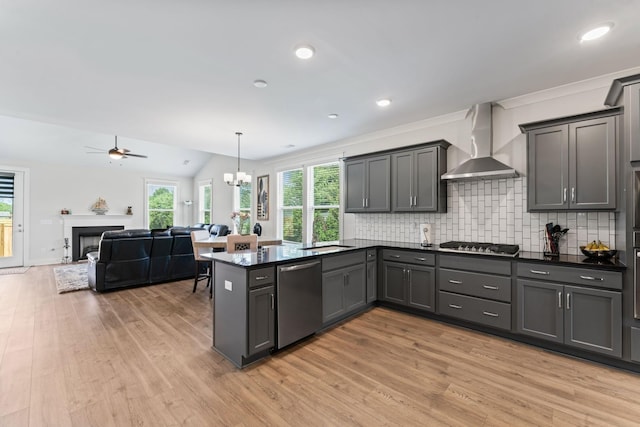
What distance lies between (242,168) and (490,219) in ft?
19.8

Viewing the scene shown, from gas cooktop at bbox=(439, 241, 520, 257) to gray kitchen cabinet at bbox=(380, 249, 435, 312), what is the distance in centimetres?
28

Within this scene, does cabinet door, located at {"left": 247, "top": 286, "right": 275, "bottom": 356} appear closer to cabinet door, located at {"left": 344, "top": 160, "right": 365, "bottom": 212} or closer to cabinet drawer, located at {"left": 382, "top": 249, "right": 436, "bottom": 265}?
cabinet drawer, located at {"left": 382, "top": 249, "right": 436, "bottom": 265}

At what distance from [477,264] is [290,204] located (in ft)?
13.6

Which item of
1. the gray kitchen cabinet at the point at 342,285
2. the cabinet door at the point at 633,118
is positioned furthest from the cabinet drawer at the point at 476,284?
the cabinet door at the point at 633,118

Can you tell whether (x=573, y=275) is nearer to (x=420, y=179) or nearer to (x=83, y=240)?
(x=420, y=179)

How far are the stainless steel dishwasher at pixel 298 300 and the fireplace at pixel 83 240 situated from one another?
808 centimetres

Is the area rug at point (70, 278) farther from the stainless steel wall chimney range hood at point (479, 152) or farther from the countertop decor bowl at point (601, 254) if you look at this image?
the countertop decor bowl at point (601, 254)

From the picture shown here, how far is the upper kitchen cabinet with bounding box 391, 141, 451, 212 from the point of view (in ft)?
12.3

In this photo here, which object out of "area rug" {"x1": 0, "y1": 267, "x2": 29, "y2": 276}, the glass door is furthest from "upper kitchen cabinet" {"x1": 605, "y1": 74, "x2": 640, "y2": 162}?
the glass door

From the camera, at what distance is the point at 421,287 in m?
3.55

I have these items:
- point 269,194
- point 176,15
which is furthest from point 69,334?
point 269,194

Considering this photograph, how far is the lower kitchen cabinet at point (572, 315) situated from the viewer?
7.88ft

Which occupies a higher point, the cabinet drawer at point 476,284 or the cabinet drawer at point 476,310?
the cabinet drawer at point 476,284

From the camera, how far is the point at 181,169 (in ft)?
31.1
